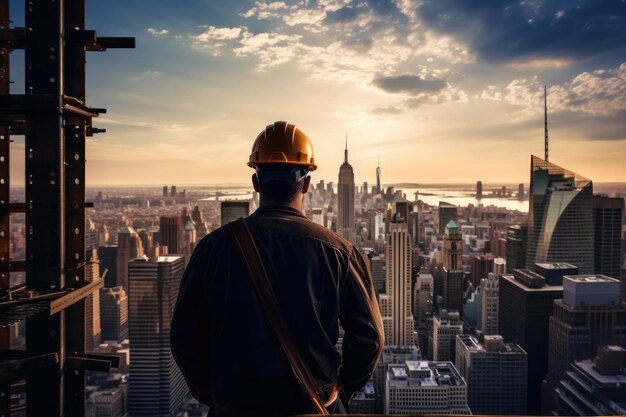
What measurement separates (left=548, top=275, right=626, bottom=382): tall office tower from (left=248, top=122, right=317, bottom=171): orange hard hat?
32202mm

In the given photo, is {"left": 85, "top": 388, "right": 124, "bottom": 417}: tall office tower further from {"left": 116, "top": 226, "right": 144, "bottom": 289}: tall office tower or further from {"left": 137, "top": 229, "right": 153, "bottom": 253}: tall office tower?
{"left": 137, "top": 229, "right": 153, "bottom": 253}: tall office tower

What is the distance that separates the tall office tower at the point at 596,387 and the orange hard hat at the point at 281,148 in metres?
26.2

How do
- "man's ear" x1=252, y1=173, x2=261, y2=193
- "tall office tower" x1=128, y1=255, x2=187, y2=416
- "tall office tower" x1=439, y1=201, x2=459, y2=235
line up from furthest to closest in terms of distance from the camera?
1. "tall office tower" x1=439, y1=201, x2=459, y2=235
2. "tall office tower" x1=128, y1=255, x2=187, y2=416
3. "man's ear" x1=252, y1=173, x2=261, y2=193

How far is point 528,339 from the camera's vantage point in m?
32.3

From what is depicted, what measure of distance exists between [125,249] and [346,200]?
40795mm

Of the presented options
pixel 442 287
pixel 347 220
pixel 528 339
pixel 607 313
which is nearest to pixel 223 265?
pixel 607 313

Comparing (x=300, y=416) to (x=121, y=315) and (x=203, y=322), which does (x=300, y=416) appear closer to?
(x=203, y=322)

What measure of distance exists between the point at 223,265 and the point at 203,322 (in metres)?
0.22

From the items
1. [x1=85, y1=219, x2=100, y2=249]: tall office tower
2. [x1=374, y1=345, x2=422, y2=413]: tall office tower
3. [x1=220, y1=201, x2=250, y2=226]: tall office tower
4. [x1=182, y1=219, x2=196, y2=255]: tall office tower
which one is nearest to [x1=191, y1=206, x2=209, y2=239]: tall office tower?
[x1=182, y1=219, x2=196, y2=255]: tall office tower

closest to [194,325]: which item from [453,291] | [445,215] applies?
[453,291]

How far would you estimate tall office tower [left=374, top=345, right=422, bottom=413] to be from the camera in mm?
26731

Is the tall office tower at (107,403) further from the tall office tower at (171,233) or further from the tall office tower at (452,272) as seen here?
the tall office tower at (452,272)

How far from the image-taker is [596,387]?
23047 millimetres

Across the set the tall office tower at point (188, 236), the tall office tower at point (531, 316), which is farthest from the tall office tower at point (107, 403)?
the tall office tower at point (531, 316)
